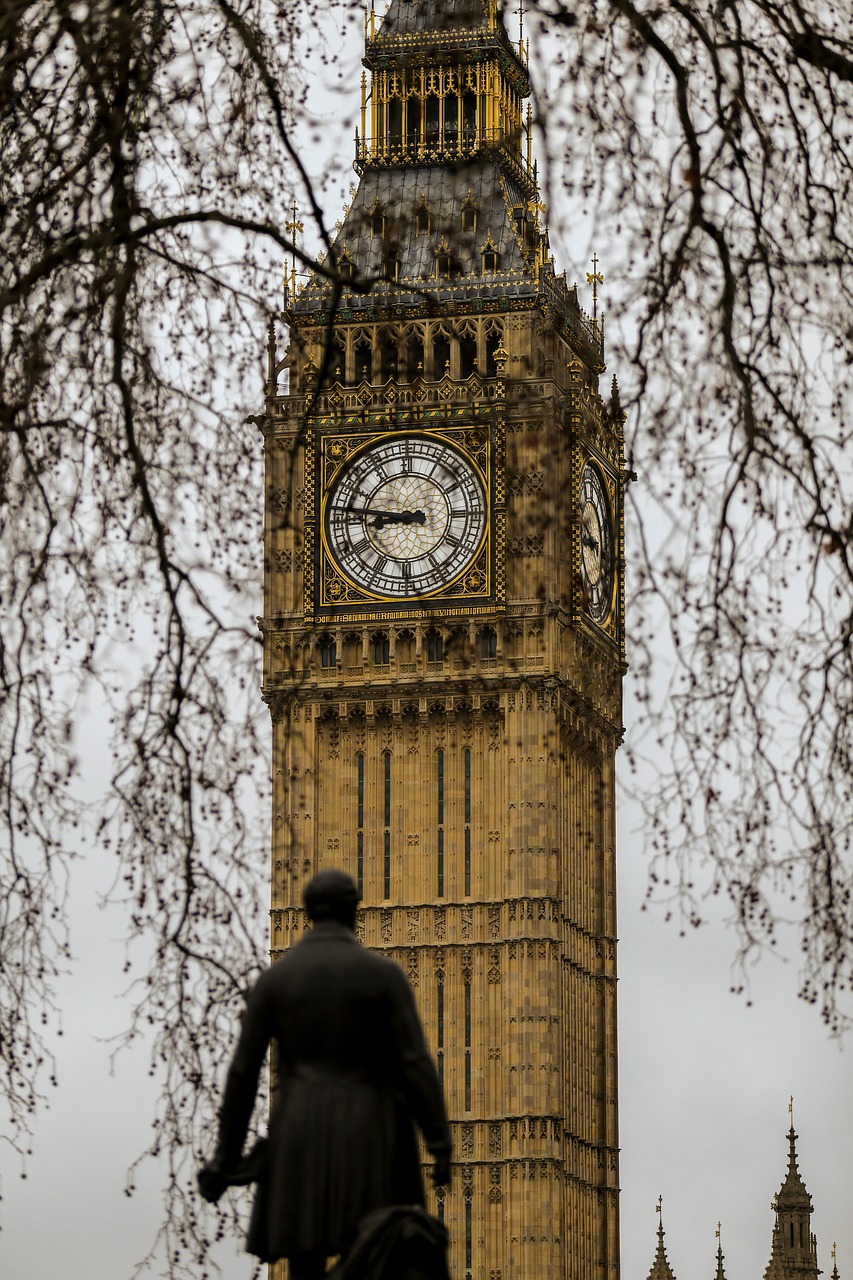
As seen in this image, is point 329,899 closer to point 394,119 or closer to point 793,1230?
point 394,119

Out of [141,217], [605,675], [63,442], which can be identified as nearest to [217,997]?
[63,442]

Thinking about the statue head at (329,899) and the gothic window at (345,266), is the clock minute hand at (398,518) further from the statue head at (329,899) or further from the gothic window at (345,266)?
the statue head at (329,899)

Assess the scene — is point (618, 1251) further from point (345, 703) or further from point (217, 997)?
point (217, 997)

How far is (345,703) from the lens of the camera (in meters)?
75.2

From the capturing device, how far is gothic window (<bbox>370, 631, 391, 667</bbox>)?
246 feet

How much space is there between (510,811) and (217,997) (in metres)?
58.1

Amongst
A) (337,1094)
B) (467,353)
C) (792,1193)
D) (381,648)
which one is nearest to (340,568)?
(381,648)

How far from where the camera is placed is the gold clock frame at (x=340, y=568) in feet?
242

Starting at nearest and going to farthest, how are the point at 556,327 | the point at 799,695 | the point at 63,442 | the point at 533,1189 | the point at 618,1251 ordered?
the point at 799,695 → the point at 63,442 → the point at 556,327 → the point at 533,1189 → the point at 618,1251

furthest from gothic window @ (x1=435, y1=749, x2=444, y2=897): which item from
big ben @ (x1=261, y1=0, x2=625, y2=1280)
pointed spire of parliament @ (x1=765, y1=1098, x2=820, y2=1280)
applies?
pointed spire of parliament @ (x1=765, y1=1098, x2=820, y2=1280)

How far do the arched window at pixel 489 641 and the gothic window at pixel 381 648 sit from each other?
1979 mm

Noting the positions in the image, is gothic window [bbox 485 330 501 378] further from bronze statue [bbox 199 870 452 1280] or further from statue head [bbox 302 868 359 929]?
bronze statue [bbox 199 870 452 1280]

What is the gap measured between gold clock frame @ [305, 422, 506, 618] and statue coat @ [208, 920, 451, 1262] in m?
57.0

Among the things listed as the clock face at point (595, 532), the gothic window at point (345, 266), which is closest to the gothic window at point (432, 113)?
the clock face at point (595, 532)
